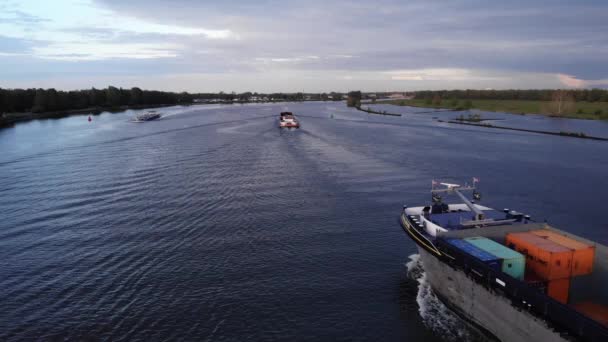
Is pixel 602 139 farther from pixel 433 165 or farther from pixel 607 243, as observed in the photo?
pixel 607 243

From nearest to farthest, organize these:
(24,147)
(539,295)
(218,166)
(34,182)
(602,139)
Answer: (539,295), (34,182), (218,166), (24,147), (602,139)

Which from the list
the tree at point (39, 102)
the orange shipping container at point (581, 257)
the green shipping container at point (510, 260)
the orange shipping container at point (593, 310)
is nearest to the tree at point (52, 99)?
the tree at point (39, 102)

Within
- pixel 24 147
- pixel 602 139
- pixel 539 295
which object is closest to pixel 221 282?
pixel 539 295

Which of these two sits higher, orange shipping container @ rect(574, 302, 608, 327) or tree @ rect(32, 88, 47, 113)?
tree @ rect(32, 88, 47, 113)

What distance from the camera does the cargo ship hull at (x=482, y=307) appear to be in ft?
50.9

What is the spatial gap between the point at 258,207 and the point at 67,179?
2643 cm

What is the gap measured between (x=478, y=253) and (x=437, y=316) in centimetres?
434

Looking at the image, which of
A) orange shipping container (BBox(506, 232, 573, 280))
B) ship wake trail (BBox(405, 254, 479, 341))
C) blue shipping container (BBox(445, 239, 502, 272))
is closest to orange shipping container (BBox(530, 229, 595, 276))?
orange shipping container (BBox(506, 232, 573, 280))

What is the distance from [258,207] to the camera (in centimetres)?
3588

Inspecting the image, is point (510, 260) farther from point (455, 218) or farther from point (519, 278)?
point (455, 218)

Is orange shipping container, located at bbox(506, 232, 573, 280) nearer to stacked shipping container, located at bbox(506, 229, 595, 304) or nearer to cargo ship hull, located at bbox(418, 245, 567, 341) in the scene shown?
stacked shipping container, located at bbox(506, 229, 595, 304)

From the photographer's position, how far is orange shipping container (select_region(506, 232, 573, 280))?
16703 mm

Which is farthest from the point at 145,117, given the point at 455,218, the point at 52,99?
the point at 455,218

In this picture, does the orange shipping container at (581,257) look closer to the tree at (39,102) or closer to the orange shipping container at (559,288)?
the orange shipping container at (559,288)
